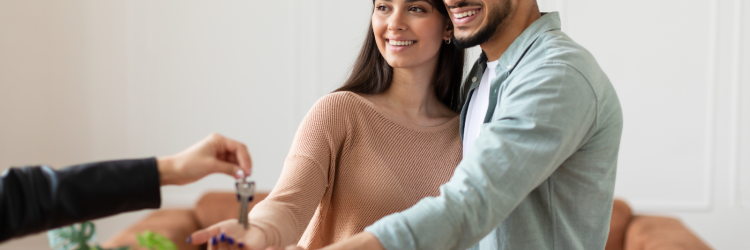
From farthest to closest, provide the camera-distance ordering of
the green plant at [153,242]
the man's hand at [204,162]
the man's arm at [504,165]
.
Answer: the man's arm at [504,165] < the man's hand at [204,162] < the green plant at [153,242]

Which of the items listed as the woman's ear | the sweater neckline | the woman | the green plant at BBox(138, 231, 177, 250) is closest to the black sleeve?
the green plant at BBox(138, 231, 177, 250)

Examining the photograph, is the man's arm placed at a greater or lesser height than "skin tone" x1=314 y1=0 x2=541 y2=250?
lesser

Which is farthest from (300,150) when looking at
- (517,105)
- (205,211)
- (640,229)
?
(640,229)

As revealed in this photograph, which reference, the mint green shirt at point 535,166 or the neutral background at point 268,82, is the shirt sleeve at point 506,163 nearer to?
the mint green shirt at point 535,166

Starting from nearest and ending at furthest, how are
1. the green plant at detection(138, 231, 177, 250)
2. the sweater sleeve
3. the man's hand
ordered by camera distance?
the green plant at detection(138, 231, 177, 250) < the man's hand < the sweater sleeve

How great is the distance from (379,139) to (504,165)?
0.56 metres

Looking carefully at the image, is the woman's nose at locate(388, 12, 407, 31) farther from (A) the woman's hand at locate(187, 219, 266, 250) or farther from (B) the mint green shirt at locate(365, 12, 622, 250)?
(A) the woman's hand at locate(187, 219, 266, 250)

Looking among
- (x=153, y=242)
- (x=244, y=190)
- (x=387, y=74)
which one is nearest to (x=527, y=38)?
(x=387, y=74)

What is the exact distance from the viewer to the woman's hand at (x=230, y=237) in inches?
36.3

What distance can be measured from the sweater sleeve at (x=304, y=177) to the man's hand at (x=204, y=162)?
25 cm

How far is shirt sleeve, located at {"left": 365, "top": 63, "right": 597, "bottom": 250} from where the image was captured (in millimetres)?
911

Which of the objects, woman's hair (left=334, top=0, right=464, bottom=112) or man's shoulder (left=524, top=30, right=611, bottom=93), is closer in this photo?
man's shoulder (left=524, top=30, right=611, bottom=93)

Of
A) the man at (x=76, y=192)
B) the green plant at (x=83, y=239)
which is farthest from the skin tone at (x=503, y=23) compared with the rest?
the green plant at (x=83, y=239)

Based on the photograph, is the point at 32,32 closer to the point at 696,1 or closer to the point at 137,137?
the point at 137,137
